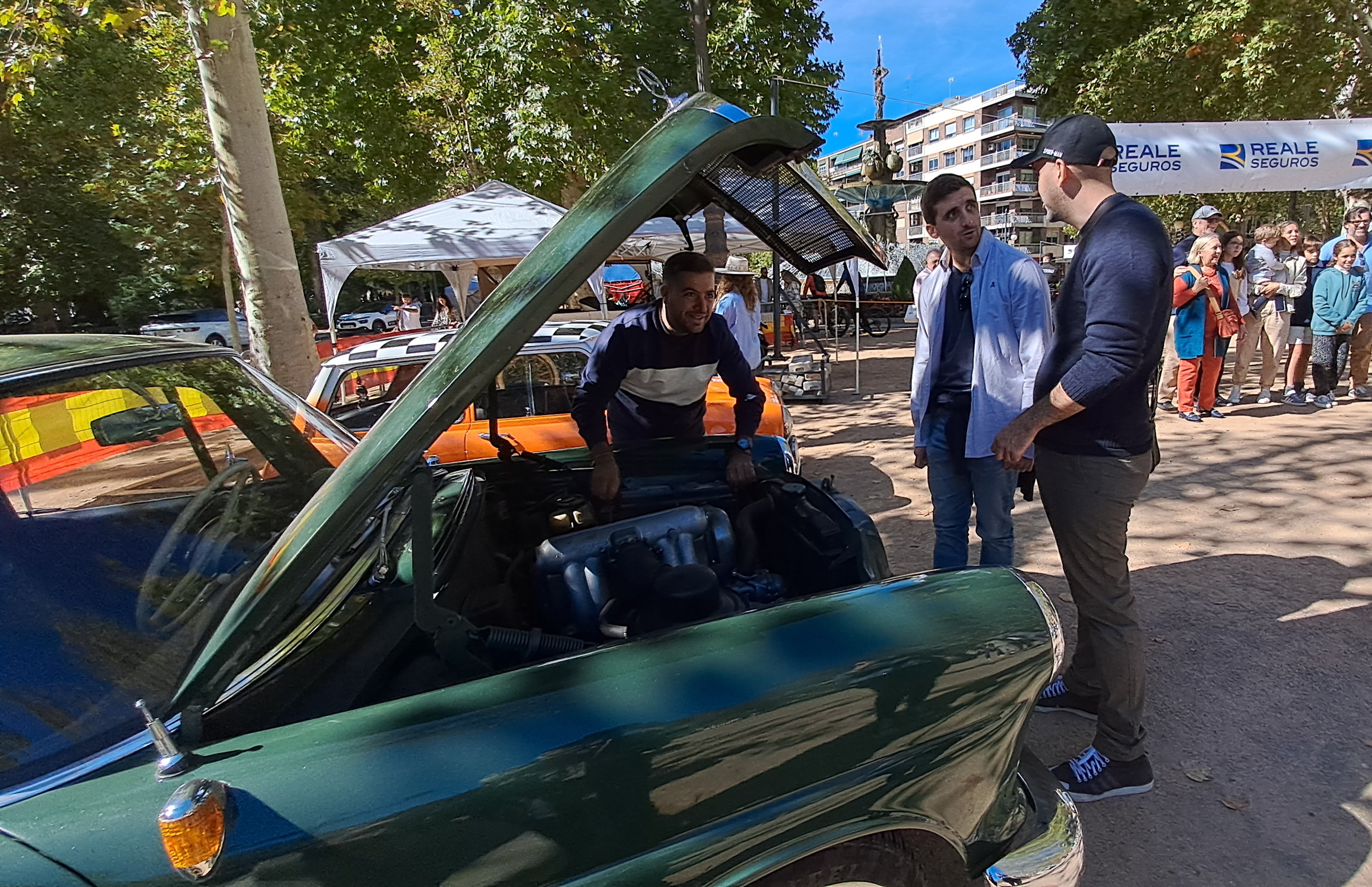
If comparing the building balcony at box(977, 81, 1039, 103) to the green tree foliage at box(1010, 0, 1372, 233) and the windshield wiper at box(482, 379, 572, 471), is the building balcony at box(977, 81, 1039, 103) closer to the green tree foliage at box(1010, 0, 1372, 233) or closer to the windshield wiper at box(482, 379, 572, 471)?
the green tree foliage at box(1010, 0, 1372, 233)

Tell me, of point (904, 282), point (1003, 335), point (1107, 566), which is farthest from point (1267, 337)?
point (904, 282)

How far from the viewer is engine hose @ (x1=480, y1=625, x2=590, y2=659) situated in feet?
5.21

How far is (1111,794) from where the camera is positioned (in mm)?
2365

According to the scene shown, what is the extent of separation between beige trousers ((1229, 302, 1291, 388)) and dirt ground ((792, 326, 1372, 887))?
1301mm

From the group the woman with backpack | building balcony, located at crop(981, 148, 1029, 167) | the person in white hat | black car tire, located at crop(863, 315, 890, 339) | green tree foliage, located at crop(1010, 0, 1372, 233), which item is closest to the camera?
the woman with backpack

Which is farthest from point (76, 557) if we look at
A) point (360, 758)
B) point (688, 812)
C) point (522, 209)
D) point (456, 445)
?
point (522, 209)

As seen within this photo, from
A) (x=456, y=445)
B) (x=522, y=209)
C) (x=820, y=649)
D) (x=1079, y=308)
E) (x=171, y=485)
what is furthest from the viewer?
(x=522, y=209)

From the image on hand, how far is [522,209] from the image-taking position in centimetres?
870

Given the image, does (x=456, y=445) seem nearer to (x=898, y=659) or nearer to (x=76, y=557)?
(x=76, y=557)

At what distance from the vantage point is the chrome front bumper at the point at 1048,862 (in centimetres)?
155

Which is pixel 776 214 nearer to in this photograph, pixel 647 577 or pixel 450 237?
pixel 647 577

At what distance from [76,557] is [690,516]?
1467mm

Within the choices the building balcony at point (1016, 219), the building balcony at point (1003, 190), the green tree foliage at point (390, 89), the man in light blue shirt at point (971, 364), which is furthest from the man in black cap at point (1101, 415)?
the building balcony at point (1003, 190)

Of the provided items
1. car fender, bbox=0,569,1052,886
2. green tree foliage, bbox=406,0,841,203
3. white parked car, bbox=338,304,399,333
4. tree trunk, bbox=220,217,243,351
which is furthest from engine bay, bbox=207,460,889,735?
white parked car, bbox=338,304,399,333
